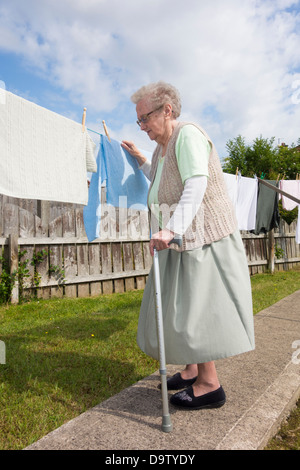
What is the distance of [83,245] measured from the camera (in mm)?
6121

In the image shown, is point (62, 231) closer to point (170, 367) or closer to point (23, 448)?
point (170, 367)

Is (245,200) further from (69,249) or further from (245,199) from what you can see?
(69,249)

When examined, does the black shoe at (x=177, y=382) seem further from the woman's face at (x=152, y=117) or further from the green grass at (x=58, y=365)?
the woman's face at (x=152, y=117)

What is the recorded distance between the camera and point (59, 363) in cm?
Answer: 283

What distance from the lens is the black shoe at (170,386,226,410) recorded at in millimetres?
1902

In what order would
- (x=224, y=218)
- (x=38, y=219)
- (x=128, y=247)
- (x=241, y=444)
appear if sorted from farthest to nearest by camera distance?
(x=128, y=247), (x=38, y=219), (x=224, y=218), (x=241, y=444)

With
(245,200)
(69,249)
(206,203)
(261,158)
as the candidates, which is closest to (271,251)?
(245,200)

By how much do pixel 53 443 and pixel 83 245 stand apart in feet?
15.2

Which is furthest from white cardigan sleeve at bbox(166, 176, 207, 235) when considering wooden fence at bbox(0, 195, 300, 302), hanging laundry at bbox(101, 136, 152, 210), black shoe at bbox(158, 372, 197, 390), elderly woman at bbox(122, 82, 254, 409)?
wooden fence at bbox(0, 195, 300, 302)

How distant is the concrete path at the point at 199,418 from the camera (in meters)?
1.58

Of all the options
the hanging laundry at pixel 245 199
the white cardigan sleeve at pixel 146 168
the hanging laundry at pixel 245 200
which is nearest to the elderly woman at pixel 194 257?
the white cardigan sleeve at pixel 146 168

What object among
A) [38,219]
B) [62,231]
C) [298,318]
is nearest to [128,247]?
[62,231]

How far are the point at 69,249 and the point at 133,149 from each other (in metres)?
3.21

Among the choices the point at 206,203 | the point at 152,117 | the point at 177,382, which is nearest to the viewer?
the point at 206,203
